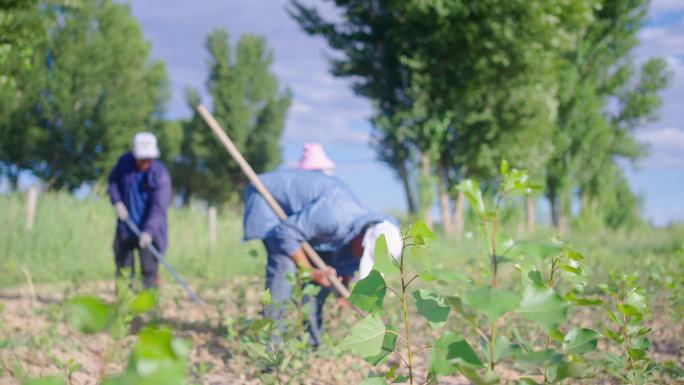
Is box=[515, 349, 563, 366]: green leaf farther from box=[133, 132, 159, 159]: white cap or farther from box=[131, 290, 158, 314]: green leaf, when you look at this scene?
box=[133, 132, 159, 159]: white cap

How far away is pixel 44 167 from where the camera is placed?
908 inches

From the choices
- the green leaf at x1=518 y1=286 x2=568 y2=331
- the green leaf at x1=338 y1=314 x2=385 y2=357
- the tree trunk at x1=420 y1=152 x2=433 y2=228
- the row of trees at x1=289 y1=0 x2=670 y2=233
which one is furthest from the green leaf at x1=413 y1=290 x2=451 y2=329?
the tree trunk at x1=420 y1=152 x2=433 y2=228

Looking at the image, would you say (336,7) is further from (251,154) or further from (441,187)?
(251,154)

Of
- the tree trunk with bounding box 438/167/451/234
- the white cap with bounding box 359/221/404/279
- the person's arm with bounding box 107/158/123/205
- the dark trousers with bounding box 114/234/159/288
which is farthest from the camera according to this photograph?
the tree trunk with bounding box 438/167/451/234

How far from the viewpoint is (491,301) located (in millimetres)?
1054

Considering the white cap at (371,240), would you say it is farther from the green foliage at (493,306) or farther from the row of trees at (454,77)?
the row of trees at (454,77)

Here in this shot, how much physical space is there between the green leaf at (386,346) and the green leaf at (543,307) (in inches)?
15.6

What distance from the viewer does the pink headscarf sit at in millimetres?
4242

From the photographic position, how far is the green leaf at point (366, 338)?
1362 mm

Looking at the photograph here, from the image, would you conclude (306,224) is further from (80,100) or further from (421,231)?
(80,100)

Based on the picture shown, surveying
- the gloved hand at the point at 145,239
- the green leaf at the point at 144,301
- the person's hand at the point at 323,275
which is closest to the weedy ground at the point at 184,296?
the green leaf at the point at 144,301

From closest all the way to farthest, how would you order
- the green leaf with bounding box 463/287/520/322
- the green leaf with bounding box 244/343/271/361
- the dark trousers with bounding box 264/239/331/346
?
the green leaf with bounding box 463/287/520/322
the green leaf with bounding box 244/343/271/361
the dark trousers with bounding box 264/239/331/346

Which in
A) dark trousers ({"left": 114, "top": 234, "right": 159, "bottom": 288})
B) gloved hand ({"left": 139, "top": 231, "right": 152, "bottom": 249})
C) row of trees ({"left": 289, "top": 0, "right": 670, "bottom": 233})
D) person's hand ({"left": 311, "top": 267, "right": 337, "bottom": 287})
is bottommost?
dark trousers ({"left": 114, "top": 234, "right": 159, "bottom": 288})

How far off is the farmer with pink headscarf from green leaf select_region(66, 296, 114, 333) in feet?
11.1
